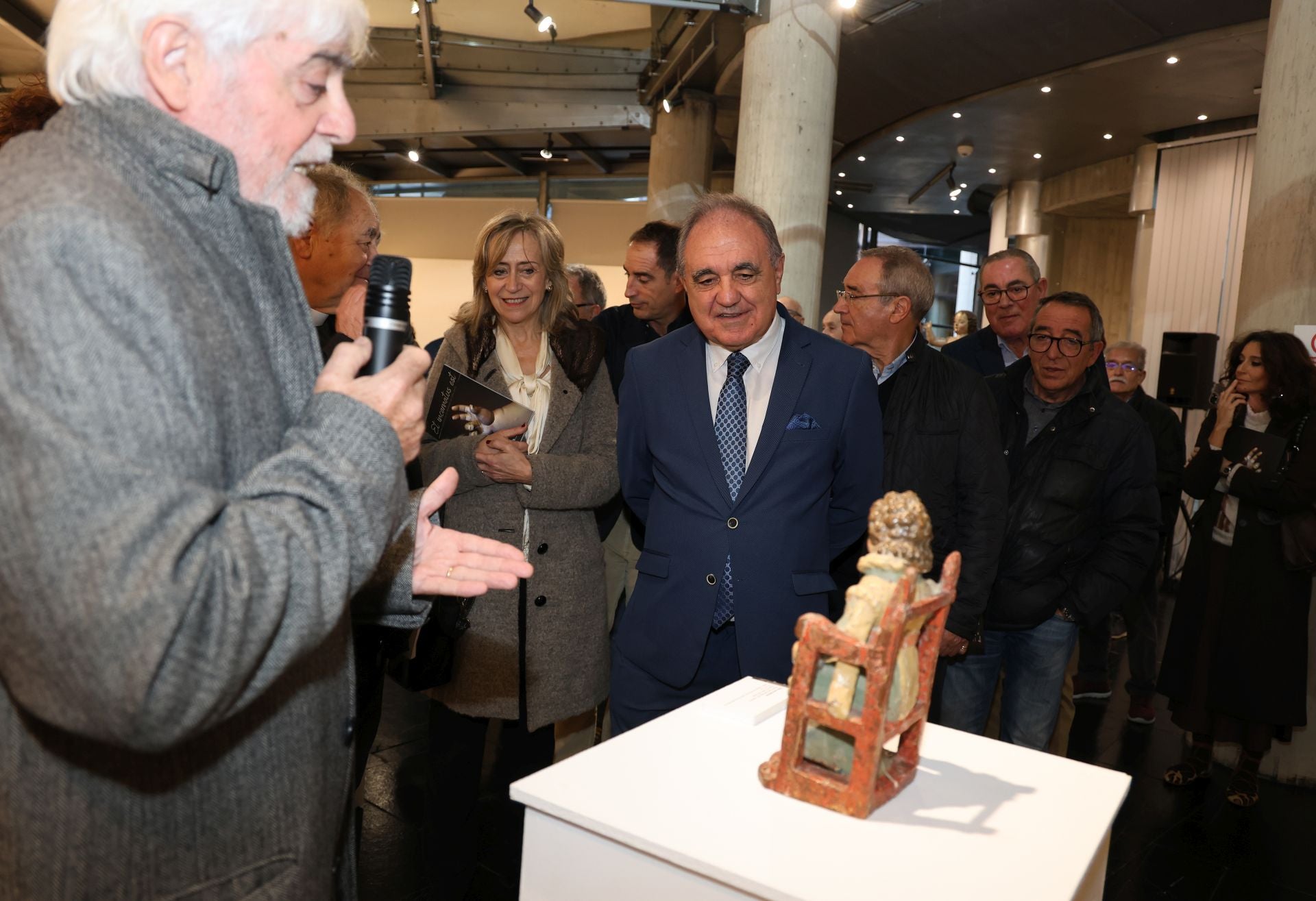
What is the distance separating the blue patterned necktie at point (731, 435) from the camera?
213 cm

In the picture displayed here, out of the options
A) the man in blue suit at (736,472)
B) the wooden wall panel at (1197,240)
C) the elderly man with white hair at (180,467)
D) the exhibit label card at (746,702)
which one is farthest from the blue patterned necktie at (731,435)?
the wooden wall panel at (1197,240)

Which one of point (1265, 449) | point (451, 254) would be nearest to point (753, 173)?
point (1265, 449)

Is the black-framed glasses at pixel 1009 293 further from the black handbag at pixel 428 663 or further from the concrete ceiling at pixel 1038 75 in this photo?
the concrete ceiling at pixel 1038 75

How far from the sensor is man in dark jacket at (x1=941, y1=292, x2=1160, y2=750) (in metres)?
2.99

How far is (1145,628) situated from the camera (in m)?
4.86

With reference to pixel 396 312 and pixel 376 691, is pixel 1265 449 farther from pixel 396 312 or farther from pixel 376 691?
pixel 396 312

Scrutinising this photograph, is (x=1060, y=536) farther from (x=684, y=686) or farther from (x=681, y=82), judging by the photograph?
(x=681, y=82)

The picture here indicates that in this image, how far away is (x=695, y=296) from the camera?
7.47 feet

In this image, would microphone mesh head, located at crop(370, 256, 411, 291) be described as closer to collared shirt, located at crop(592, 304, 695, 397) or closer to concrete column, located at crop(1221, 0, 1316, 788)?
collared shirt, located at crop(592, 304, 695, 397)

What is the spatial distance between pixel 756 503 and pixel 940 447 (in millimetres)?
867

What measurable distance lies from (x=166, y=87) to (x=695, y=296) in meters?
1.41

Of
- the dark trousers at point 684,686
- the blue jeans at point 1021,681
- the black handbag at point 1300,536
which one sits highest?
the black handbag at point 1300,536

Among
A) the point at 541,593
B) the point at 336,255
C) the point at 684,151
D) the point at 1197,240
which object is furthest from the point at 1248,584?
the point at 1197,240

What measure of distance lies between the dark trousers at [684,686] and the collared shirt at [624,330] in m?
1.35
